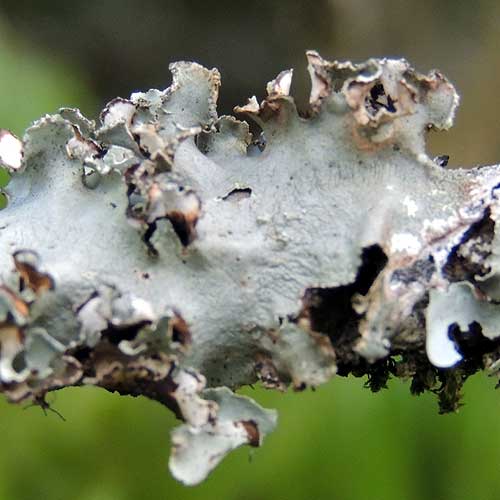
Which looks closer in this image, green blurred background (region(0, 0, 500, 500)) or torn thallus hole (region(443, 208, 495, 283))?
torn thallus hole (region(443, 208, 495, 283))

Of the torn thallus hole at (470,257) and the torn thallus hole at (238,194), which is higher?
the torn thallus hole at (470,257)

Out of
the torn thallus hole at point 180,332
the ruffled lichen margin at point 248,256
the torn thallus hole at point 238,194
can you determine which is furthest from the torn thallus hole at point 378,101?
the torn thallus hole at point 180,332

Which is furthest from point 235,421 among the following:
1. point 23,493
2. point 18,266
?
point 23,493

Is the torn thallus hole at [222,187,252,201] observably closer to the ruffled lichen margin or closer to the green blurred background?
the ruffled lichen margin

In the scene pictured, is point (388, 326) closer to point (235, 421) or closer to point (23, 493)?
point (235, 421)

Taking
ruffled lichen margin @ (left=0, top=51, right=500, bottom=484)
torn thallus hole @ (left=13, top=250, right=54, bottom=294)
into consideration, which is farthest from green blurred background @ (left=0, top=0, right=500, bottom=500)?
torn thallus hole @ (left=13, top=250, right=54, bottom=294)

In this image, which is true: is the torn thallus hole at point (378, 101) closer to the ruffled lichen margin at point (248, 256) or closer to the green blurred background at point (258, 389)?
the ruffled lichen margin at point (248, 256)

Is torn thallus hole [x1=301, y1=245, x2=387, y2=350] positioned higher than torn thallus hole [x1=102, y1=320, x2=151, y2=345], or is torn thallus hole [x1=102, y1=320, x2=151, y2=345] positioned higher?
torn thallus hole [x1=301, y1=245, x2=387, y2=350]
